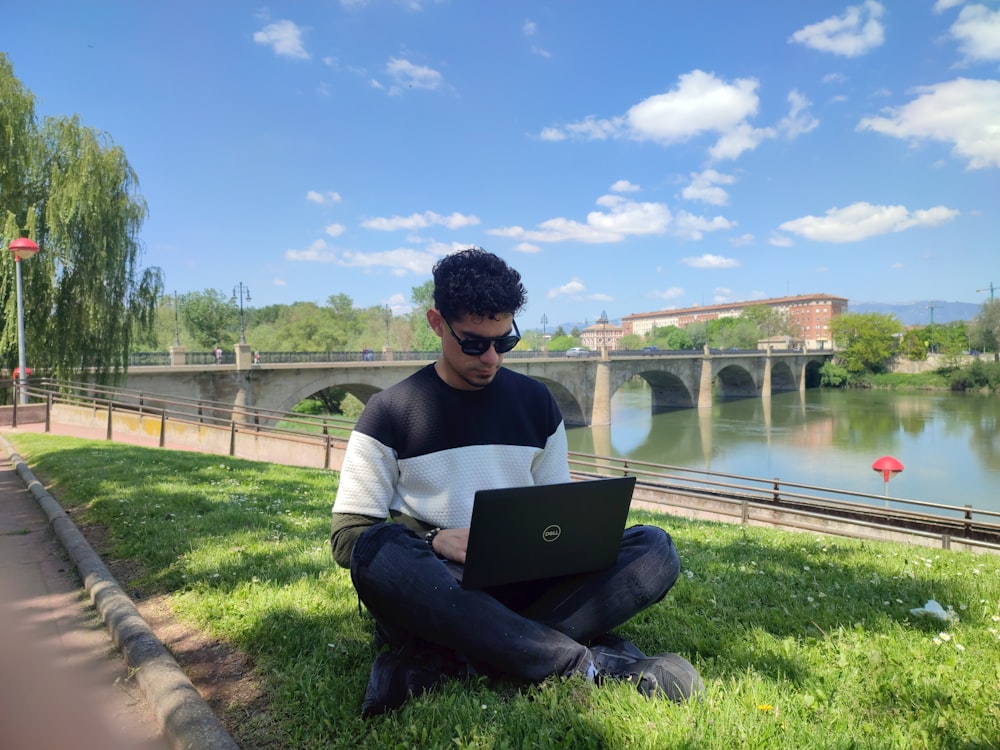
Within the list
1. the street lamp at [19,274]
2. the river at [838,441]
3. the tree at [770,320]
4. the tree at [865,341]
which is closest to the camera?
the street lamp at [19,274]

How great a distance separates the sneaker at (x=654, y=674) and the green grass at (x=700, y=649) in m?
0.07

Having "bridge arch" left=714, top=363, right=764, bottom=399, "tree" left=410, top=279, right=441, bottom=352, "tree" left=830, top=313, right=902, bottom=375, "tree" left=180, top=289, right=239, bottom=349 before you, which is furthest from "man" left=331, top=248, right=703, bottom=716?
"tree" left=830, top=313, right=902, bottom=375

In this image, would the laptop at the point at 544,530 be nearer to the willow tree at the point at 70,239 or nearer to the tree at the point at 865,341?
the willow tree at the point at 70,239

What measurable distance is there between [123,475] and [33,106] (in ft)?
52.0

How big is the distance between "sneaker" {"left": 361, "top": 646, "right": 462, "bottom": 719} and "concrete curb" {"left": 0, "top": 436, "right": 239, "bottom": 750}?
47 centimetres

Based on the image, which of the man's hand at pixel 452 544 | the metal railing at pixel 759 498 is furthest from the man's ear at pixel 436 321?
the metal railing at pixel 759 498

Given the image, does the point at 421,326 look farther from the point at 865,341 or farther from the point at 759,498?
the point at 759,498

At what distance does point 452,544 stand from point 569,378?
43471 millimetres

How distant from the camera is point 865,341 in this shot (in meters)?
75.5

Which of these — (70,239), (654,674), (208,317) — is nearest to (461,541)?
(654,674)

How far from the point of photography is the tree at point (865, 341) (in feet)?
245

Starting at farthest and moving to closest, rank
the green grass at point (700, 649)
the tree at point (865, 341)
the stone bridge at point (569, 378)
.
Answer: the tree at point (865, 341) → the stone bridge at point (569, 378) → the green grass at point (700, 649)

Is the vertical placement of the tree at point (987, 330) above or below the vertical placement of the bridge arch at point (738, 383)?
above

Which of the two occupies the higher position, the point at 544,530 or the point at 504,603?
the point at 544,530
